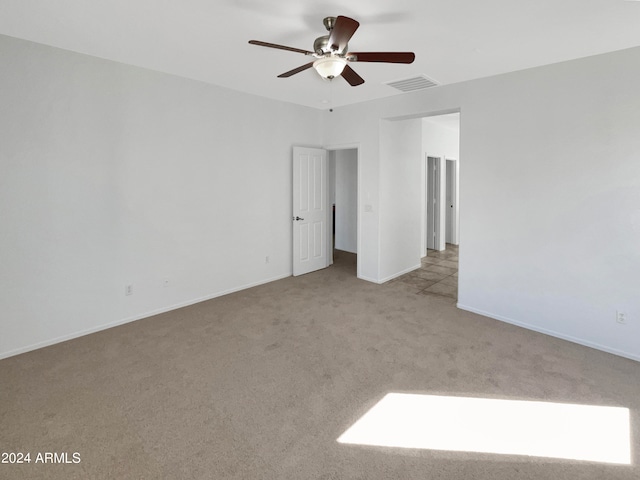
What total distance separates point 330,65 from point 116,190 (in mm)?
2635

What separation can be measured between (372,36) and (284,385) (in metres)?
2.91

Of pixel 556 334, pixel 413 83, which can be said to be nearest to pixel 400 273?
pixel 556 334

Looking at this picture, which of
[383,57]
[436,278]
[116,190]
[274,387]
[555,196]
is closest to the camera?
[383,57]

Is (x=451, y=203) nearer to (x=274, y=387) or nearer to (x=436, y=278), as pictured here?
(x=436, y=278)

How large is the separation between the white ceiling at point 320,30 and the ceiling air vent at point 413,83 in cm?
Answer: 21

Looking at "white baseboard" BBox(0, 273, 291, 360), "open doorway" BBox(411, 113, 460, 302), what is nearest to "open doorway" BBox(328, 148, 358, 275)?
"open doorway" BBox(411, 113, 460, 302)

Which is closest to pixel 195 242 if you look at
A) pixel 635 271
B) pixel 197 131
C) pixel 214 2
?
pixel 197 131

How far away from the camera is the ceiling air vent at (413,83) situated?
3.91 meters

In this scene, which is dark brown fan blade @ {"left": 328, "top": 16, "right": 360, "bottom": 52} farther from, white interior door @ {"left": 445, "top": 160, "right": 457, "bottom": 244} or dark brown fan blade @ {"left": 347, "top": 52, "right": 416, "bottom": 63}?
white interior door @ {"left": 445, "top": 160, "right": 457, "bottom": 244}

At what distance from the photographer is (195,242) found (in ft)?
14.3

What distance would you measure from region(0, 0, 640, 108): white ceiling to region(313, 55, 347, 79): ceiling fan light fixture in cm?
34

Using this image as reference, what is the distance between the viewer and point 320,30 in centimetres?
273

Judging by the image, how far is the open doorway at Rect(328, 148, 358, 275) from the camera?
750cm

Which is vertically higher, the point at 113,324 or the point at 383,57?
the point at 383,57
